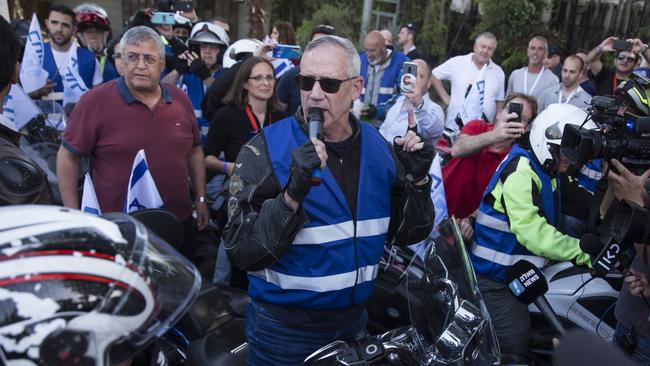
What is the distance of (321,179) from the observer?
199cm

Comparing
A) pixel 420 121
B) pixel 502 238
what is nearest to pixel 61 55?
pixel 420 121

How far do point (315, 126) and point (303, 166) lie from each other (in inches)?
9.9

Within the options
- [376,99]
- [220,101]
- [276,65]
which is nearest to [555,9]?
[376,99]

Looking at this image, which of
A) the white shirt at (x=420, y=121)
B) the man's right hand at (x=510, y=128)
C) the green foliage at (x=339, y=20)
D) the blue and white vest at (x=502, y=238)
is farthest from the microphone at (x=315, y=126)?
the green foliage at (x=339, y=20)

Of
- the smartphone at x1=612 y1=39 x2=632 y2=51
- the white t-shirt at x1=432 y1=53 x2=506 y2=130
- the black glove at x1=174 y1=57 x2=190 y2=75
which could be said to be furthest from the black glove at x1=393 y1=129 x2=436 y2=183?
the smartphone at x1=612 y1=39 x2=632 y2=51

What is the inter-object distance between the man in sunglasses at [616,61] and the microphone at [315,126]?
4.63 meters

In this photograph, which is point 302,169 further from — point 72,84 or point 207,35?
point 207,35

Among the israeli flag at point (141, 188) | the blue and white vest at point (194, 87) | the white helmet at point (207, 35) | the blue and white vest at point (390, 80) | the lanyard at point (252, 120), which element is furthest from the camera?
the blue and white vest at point (390, 80)

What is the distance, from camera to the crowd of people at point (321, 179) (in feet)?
6.60

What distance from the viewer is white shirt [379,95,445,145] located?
433cm

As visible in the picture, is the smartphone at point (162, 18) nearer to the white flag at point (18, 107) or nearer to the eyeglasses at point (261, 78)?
the white flag at point (18, 107)

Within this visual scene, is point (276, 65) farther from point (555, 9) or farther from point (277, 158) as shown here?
point (555, 9)

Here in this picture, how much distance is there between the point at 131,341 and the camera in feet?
4.17

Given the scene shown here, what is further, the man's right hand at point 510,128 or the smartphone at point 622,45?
the smartphone at point 622,45
